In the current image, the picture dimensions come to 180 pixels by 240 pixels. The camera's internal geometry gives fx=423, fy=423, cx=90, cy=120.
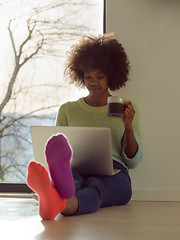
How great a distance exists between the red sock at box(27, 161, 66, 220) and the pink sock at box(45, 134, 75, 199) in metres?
Answer: 0.03

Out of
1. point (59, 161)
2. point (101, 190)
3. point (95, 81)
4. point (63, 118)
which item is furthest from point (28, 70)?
point (59, 161)

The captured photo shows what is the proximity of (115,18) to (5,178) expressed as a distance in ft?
4.22

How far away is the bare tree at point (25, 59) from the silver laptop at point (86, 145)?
32.9 inches

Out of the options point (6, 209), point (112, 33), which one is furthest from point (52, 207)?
point (112, 33)

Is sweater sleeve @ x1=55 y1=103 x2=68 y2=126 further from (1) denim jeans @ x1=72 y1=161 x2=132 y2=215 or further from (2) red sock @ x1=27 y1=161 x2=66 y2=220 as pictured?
(2) red sock @ x1=27 y1=161 x2=66 y2=220

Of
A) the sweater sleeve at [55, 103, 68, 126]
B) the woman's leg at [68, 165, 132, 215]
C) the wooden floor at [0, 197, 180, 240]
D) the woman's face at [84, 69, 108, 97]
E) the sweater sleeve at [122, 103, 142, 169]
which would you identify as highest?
the woman's face at [84, 69, 108, 97]

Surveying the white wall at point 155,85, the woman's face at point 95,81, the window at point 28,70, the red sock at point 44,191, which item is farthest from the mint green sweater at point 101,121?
the red sock at point 44,191

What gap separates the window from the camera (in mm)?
2855

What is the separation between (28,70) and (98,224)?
1.49 meters

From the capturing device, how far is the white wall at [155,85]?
2549mm

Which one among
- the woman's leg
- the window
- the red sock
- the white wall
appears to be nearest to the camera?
the red sock

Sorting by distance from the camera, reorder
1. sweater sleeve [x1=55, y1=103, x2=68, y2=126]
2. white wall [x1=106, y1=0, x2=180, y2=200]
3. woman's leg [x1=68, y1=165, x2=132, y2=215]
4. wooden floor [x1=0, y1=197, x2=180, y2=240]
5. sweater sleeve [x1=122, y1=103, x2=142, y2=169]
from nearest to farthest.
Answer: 1. wooden floor [x1=0, y1=197, x2=180, y2=240]
2. woman's leg [x1=68, y1=165, x2=132, y2=215]
3. sweater sleeve [x1=122, y1=103, x2=142, y2=169]
4. sweater sleeve [x1=55, y1=103, x2=68, y2=126]
5. white wall [x1=106, y1=0, x2=180, y2=200]

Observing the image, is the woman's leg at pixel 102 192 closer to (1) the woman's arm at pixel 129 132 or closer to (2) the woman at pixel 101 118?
(2) the woman at pixel 101 118

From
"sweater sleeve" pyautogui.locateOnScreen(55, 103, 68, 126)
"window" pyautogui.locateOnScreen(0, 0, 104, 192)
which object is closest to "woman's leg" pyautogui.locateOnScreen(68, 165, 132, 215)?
"sweater sleeve" pyautogui.locateOnScreen(55, 103, 68, 126)
